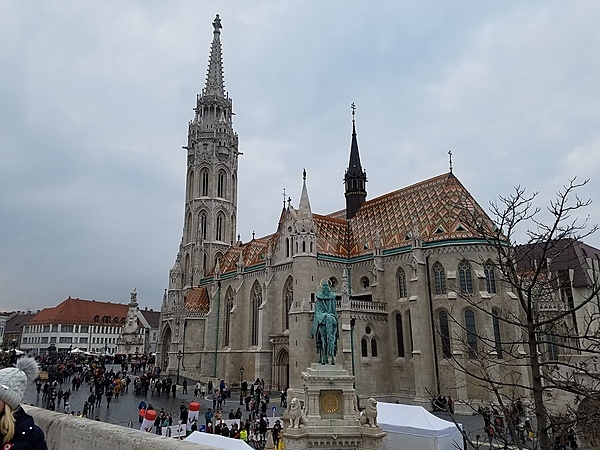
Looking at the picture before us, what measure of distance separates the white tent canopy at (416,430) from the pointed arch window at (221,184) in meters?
44.2

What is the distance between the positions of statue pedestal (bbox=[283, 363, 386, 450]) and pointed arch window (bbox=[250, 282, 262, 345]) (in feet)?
83.0

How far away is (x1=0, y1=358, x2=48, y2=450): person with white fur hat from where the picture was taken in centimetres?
282

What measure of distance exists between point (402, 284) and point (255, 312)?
15.1 metres

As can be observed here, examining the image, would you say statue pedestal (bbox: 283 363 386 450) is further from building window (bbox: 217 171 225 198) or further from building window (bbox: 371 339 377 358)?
building window (bbox: 217 171 225 198)

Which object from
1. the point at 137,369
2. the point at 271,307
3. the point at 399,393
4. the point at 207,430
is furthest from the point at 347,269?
the point at 137,369

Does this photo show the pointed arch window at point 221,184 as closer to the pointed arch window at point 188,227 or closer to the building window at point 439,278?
the pointed arch window at point 188,227

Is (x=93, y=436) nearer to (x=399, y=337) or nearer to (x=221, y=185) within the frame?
(x=399, y=337)

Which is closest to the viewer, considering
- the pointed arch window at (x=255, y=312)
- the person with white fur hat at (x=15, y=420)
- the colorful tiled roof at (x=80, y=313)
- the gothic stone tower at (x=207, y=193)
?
the person with white fur hat at (x=15, y=420)

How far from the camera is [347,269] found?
39.3 metres

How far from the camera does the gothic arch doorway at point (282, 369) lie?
3775cm

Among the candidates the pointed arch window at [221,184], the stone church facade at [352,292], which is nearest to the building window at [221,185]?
the pointed arch window at [221,184]

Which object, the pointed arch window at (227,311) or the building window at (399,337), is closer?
the building window at (399,337)

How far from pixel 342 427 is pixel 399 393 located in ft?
59.0

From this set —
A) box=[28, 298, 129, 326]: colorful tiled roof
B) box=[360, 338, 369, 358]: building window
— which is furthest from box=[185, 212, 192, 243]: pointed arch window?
box=[28, 298, 129, 326]: colorful tiled roof
